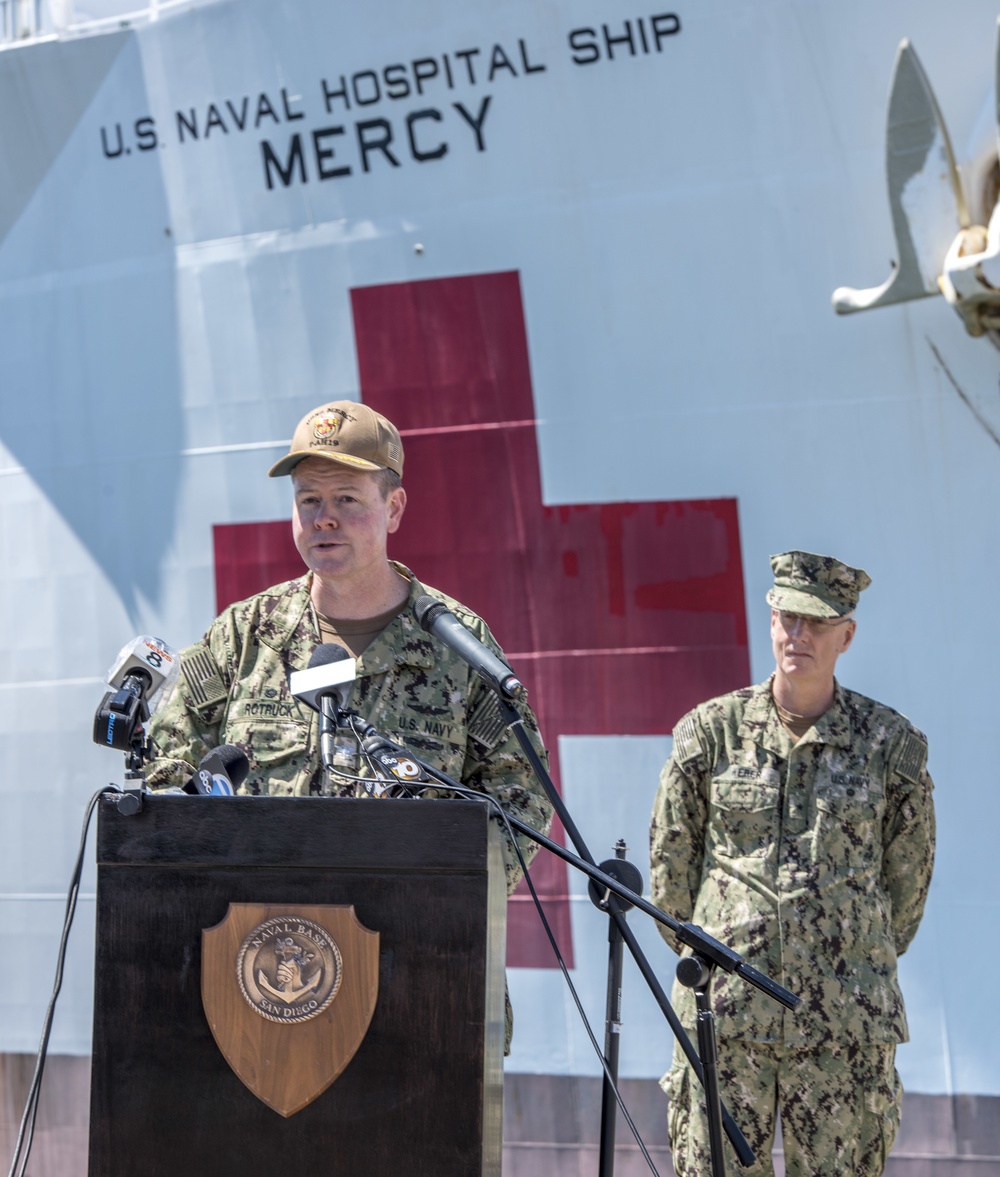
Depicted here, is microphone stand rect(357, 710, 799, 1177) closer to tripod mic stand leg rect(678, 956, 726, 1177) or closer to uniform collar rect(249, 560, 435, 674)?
tripod mic stand leg rect(678, 956, 726, 1177)

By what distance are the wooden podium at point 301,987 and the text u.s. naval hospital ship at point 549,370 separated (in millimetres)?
1912

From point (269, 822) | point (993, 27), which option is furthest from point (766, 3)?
point (269, 822)

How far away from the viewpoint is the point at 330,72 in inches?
134

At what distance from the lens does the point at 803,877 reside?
2.33 meters

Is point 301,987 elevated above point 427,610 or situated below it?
below

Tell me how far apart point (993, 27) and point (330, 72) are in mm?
1510

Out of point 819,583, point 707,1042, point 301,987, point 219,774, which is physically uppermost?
point 819,583

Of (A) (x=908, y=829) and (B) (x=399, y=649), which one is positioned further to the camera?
(A) (x=908, y=829)

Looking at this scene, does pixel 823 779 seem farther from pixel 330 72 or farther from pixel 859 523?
pixel 330 72

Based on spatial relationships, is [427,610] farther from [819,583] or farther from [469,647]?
[819,583]

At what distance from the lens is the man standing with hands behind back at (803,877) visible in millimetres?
2279

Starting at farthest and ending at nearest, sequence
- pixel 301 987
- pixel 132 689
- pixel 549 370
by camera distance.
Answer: pixel 549 370, pixel 132 689, pixel 301 987

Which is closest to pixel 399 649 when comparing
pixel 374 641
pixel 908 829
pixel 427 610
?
pixel 374 641

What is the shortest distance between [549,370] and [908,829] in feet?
4.57
